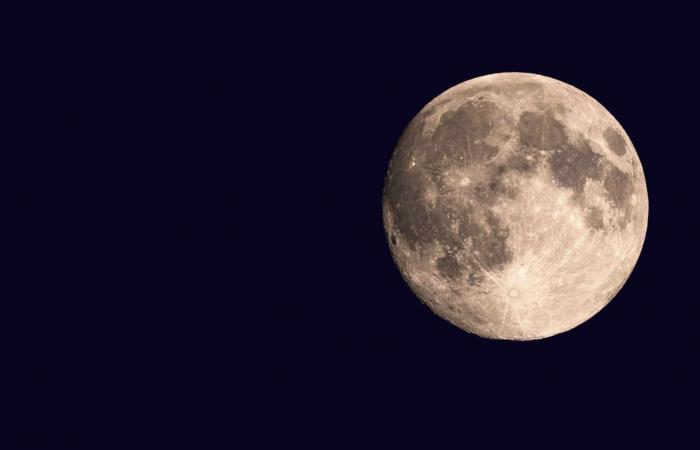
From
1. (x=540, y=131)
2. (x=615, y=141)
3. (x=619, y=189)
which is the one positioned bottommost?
(x=619, y=189)

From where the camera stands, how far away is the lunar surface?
4160mm

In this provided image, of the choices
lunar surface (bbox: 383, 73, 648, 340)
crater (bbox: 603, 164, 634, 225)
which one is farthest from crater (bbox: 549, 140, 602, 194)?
crater (bbox: 603, 164, 634, 225)

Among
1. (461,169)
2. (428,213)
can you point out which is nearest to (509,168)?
(461,169)

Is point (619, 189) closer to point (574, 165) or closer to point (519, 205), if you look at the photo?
point (574, 165)

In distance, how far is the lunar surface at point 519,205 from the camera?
4160 millimetres

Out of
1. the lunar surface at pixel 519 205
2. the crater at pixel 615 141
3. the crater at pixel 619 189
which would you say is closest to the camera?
the lunar surface at pixel 519 205

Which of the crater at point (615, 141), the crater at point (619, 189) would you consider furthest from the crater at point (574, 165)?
the crater at point (615, 141)

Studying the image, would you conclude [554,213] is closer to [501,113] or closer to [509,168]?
[509,168]

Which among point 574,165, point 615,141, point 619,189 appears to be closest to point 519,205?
point 574,165

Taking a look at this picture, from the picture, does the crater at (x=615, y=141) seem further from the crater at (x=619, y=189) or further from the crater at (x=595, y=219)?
the crater at (x=595, y=219)

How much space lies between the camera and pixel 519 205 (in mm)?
4129

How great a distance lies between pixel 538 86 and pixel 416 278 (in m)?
1.87

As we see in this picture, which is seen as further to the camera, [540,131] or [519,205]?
[540,131]

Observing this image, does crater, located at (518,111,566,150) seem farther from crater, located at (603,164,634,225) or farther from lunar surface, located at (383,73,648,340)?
crater, located at (603,164,634,225)
